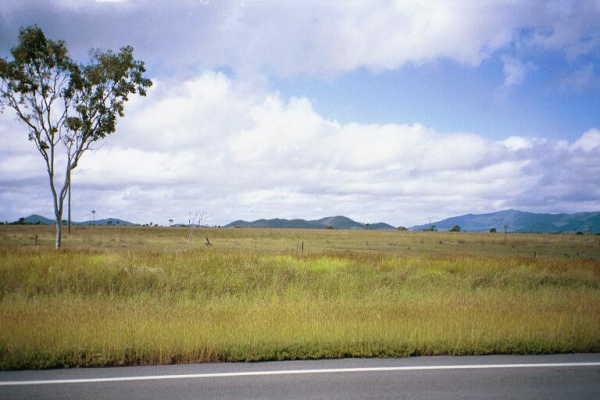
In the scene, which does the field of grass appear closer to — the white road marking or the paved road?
the paved road

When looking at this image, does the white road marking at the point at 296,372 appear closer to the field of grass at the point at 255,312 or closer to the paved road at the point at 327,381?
the paved road at the point at 327,381

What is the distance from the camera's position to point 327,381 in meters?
6.44

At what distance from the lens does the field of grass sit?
26.2 feet

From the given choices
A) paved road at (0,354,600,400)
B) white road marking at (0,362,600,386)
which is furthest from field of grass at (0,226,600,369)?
white road marking at (0,362,600,386)

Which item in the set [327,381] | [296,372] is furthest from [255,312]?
[327,381]

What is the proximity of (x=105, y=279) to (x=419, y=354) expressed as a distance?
12.7 metres

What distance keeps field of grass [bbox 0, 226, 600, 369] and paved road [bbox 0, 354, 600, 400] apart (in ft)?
2.08

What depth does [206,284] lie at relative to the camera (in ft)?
56.5

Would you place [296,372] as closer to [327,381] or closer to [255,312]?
[327,381]

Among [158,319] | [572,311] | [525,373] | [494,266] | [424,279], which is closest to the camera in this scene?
[525,373]

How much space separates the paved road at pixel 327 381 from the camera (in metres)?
5.87

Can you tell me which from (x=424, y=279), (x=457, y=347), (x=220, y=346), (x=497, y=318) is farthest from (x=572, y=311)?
(x=220, y=346)

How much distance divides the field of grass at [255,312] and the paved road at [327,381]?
2.08 ft

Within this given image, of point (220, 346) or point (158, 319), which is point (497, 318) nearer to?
point (220, 346)
